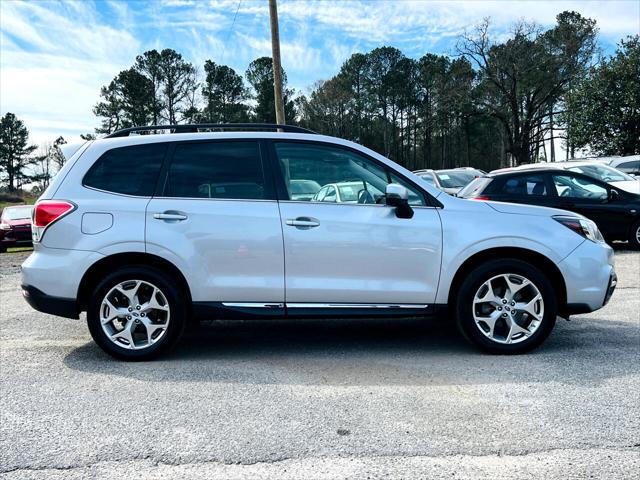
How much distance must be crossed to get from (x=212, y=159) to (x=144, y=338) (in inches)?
62.0

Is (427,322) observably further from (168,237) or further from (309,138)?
(168,237)

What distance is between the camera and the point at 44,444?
10.2 ft

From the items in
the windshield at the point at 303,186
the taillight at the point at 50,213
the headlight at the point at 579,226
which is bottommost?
the headlight at the point at 579,226

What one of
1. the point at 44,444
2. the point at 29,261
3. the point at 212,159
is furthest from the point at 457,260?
the point at 29,261

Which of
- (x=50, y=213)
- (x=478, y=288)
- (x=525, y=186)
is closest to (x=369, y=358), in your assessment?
(x=478, y=288)

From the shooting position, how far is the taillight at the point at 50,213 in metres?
4.46

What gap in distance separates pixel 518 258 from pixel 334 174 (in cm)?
170

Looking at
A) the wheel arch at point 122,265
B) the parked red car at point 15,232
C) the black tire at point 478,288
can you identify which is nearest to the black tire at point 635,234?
the black tire at point 478,288

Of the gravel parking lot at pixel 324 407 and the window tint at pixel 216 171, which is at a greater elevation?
the window tint at pixel 216 171

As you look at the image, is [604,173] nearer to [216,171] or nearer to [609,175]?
[609,175]

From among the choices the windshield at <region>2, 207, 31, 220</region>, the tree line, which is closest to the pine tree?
the tree line

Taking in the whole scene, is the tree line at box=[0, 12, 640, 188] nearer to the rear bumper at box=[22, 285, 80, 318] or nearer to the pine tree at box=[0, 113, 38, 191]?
the pine tree at box=[0, 113, 38, 191]

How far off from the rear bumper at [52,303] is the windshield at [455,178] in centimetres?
1397

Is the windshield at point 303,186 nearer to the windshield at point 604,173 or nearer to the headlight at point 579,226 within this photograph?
the headlight at point 579,226
